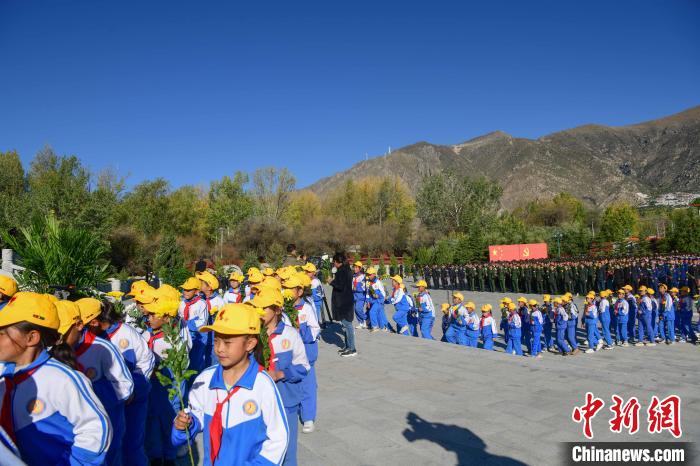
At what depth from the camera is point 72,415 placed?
238cm

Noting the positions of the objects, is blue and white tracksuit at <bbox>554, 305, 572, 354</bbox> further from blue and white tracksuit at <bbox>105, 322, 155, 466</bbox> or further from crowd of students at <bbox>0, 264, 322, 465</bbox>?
blue and white tracksuit at <bbox>105, 322, 155, 466</bbox>

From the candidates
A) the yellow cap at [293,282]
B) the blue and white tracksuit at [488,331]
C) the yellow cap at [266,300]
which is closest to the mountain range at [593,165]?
the blue and white tracksuit at [488,331]

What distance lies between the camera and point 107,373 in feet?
11.2

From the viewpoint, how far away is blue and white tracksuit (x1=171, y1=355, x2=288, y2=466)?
2504mm

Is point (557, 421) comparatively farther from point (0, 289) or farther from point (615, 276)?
point (615, 276)

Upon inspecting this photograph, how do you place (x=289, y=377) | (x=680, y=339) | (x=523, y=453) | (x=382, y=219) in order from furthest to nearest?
(x=382, y=219) → (x=680, y=339) → (x=523, y=453) → (x=289, y=377)

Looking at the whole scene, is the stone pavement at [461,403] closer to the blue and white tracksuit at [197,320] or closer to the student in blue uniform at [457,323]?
the blue and white tracksuit at [197,320]

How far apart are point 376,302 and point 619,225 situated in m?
53.6

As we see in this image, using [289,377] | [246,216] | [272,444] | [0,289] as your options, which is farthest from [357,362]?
[246,216]

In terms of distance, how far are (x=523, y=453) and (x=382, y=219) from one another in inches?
2489

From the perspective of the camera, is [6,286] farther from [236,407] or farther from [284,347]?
[236,407]

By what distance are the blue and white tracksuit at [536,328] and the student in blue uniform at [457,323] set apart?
1974 millimetres

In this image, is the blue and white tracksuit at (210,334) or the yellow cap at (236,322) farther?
the blue and white tracksuit at (210,334)

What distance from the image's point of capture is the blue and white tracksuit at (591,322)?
13.6 m
